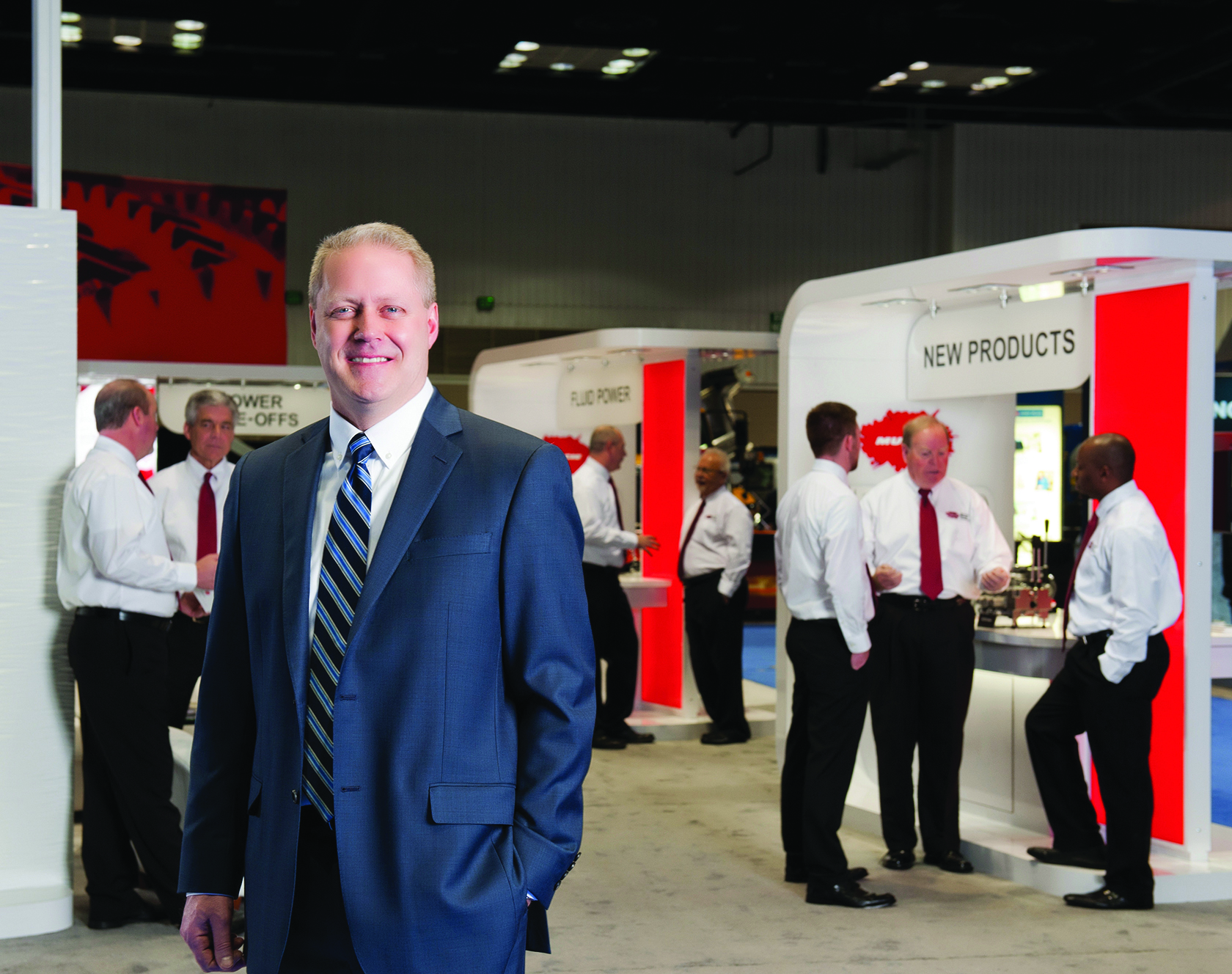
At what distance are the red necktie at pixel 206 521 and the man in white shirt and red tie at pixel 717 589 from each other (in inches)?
116

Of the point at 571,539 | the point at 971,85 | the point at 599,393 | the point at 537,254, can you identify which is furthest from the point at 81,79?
the point at 571,539

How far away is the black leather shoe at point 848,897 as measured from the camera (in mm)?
4375

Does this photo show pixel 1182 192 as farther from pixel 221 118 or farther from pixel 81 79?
pixel 81 79

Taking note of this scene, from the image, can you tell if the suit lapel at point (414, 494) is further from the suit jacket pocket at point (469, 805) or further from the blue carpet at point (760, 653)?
the blue carpet at point (760, 653)

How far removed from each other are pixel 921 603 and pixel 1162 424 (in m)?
1.06

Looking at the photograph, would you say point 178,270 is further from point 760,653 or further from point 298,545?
point 298,545

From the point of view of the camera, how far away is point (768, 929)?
164 inches

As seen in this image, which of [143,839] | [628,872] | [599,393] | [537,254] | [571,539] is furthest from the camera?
[537,254]

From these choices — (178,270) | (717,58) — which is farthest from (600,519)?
(717,58)

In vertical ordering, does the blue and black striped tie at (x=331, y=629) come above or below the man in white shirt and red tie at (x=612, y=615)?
above

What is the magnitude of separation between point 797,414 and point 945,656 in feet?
5.05

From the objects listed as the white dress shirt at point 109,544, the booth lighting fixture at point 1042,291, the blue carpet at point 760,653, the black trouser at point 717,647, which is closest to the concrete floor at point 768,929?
the white dress shirt at point 109,544

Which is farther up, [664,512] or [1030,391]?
[1030,391]

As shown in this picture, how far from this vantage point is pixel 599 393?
30.5 feet
